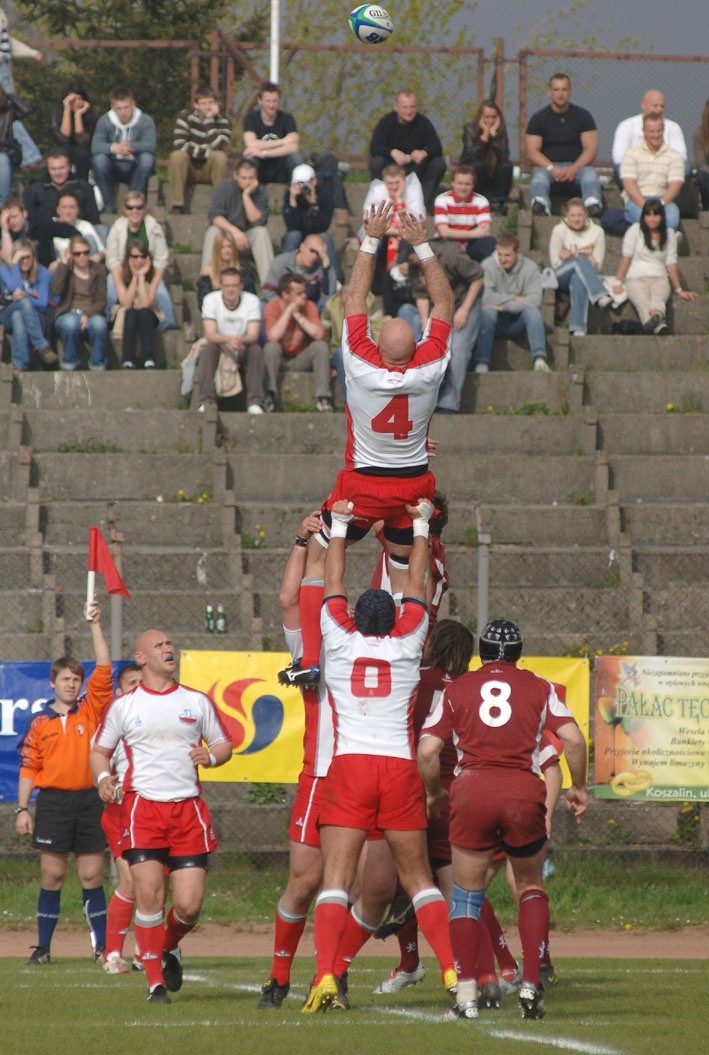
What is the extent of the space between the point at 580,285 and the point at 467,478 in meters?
3.48

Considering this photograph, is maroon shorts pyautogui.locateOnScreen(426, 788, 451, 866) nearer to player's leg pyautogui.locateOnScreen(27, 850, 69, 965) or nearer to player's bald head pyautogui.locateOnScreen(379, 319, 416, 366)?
player's bald head pyautogui.locateOnScreen(379, 319, 416, 366)

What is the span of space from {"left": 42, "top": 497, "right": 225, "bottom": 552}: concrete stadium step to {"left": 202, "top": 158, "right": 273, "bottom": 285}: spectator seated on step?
397 cm

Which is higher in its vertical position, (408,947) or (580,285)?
(408,947)

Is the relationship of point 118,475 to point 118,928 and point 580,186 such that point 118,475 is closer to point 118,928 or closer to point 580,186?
point 118,928

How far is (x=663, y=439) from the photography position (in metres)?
18.4

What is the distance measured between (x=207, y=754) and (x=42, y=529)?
302 inches

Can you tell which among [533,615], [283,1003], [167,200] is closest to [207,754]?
[283,1003]

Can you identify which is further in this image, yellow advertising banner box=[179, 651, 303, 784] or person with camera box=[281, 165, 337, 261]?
person with camera box=[281, 165, 337, 261]

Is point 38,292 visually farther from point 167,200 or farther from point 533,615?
point 533,615

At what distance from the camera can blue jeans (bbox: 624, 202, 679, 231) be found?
68.1ft

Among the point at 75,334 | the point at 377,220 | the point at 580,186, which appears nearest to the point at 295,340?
the point at 75,334

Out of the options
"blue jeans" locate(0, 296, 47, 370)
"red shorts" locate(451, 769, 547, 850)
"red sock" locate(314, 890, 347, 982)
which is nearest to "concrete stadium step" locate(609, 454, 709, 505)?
"blue jeans" locate(0, 296, 47, 370)

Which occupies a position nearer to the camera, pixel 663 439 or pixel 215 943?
pixel 215 943

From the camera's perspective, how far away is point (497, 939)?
989 centimetres
